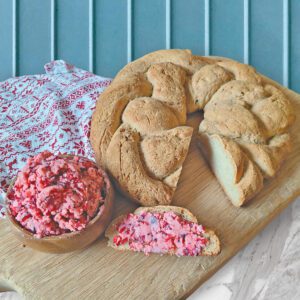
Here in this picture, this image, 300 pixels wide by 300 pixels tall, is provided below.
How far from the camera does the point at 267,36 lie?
251cm

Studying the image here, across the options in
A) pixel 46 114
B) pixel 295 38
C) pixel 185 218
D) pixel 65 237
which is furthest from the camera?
pixel 295 38

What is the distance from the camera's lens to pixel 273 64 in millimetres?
2527

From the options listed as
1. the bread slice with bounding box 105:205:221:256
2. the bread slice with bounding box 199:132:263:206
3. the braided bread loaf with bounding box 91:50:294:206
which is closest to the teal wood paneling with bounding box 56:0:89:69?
the braided bread loaf with bounding box 91:50:294:206

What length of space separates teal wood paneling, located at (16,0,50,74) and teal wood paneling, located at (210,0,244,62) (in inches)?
36.5

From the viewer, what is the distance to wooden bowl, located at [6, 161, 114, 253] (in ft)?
4.34

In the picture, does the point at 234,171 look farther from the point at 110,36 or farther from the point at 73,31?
the point at 73,31

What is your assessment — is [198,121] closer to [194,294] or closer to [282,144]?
[282,144]

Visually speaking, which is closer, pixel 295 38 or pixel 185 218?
pixel 185 218

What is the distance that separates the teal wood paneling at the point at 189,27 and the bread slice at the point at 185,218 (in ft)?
4.31

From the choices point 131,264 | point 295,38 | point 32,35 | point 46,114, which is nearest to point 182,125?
point 131,264

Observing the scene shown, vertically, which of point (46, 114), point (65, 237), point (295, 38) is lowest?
point (65, 237)

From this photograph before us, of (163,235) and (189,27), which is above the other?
(189,27)

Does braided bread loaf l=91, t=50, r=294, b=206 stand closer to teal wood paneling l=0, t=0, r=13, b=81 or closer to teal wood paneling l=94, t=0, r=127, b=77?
teal wood paneling l=94, t=0, r=127, b=77

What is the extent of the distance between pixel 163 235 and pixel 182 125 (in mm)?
464
